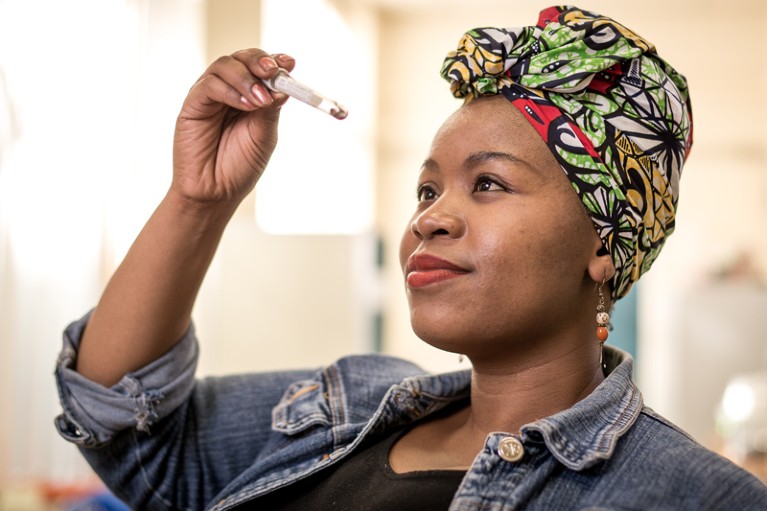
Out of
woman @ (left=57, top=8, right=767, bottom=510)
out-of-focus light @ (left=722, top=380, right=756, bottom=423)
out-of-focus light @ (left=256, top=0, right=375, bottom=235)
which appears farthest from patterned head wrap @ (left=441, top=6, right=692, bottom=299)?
out-of-focus light @ (left=256, top=0, right=375, bottom=235)

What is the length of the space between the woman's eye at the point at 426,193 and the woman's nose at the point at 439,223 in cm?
7

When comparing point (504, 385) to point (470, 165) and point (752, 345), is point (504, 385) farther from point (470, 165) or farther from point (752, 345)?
point (752, 345)

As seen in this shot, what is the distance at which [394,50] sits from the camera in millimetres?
6395

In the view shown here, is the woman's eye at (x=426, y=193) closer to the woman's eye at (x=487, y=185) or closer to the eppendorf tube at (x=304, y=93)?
the woman's eye at (x=487, y=185)

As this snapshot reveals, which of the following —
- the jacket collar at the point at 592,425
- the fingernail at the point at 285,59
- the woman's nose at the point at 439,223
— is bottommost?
the jacket collar at the point at 592,425

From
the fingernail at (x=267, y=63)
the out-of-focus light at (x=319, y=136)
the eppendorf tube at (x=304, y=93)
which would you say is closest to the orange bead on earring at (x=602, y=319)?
the eppendorf tube at (x=304, y=93)

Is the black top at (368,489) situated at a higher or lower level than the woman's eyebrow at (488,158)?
lower

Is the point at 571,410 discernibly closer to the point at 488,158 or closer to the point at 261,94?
the point at 488,158

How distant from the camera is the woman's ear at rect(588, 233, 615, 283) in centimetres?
117

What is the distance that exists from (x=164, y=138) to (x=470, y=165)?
2.00m

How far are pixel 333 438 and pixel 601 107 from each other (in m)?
0.60

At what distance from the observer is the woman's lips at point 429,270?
1.12 metres

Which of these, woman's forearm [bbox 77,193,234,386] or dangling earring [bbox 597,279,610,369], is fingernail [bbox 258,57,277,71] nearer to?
woman's forearm [bbox 77,193,234,386]

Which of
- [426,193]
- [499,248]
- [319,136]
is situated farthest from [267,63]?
[319,136]
